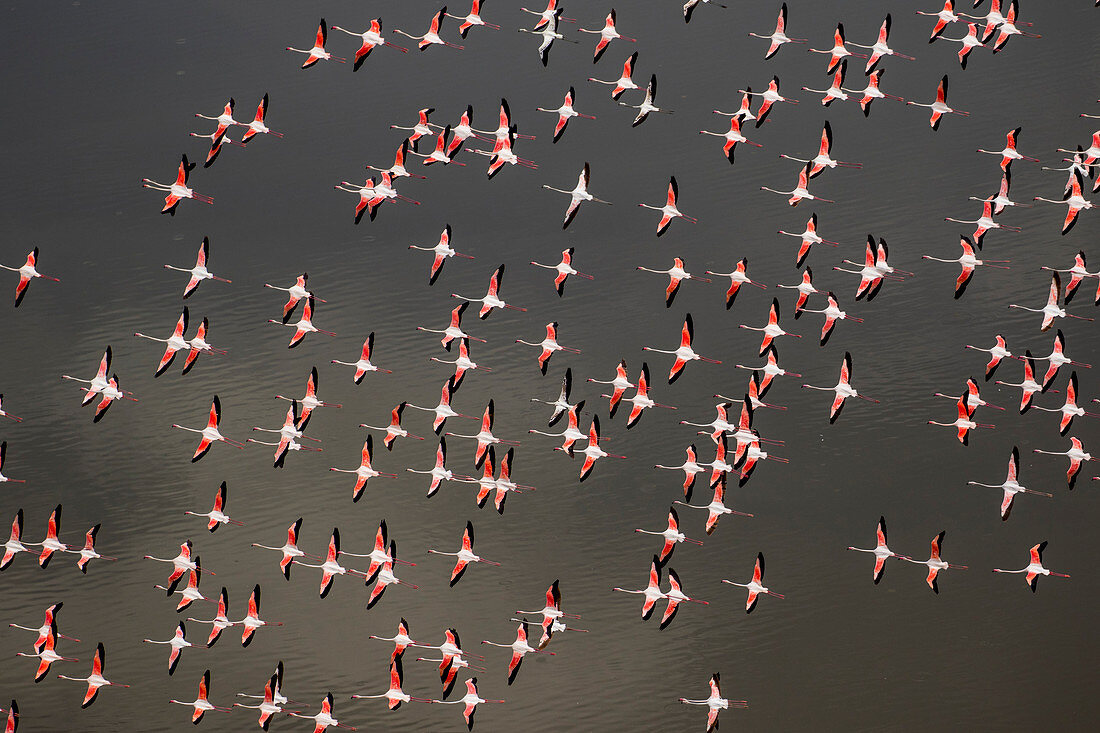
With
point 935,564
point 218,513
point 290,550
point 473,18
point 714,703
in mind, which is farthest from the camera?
point 473,18

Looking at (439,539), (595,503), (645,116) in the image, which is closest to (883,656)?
(595,503)

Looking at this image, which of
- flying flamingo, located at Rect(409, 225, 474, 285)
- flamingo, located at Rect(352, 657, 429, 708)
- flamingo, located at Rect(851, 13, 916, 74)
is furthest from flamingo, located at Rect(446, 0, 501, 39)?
flamingo, located at Rect(352, 657, 429, 708)

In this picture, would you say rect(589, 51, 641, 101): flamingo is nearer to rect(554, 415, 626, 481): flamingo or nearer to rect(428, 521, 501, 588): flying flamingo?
rect(554, 415, 626, 481): flamingo

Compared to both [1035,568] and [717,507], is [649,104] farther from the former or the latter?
Answer: [1035,568]

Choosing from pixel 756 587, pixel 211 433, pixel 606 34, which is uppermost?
pixel 606 34

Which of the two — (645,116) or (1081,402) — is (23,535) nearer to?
(645,116)

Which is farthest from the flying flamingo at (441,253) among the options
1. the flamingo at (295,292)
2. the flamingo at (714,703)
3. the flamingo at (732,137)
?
the flamingo at (714,703)

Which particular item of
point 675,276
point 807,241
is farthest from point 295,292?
point 807,241
